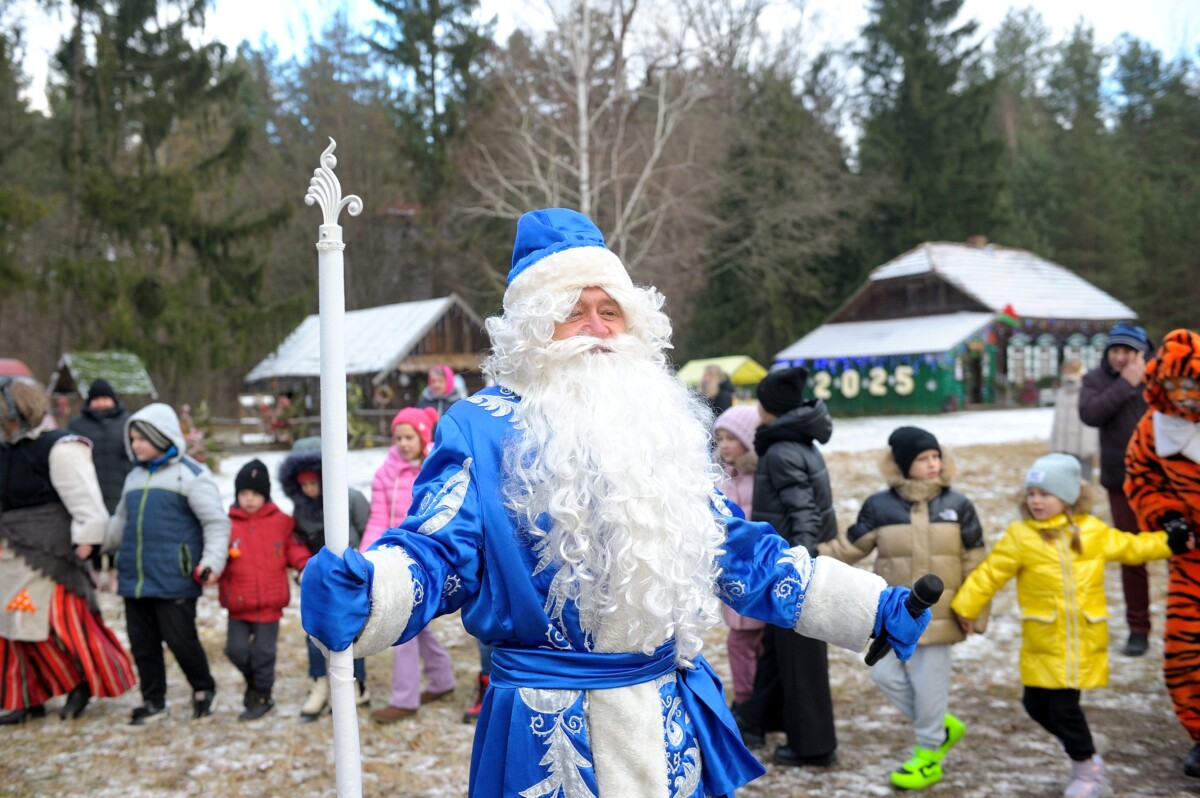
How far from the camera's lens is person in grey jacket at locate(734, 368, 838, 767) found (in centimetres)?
469

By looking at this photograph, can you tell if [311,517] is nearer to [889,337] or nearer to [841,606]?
[841,606]

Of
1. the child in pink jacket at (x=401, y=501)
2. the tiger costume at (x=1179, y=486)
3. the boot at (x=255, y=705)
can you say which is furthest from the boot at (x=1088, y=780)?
the boot at (x=255, y=705)

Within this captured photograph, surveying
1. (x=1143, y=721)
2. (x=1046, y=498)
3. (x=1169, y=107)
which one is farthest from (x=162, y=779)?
(x=1169, y=107)

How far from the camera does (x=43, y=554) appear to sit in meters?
5.54

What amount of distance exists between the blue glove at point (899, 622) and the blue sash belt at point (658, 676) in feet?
1.50

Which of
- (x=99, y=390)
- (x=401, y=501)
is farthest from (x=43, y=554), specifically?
(x=99, y=390)

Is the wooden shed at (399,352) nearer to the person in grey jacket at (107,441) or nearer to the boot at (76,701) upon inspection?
the person in grey jacket at (107,441)

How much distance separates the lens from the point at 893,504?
4.67 metres

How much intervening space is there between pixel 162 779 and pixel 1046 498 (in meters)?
4.42

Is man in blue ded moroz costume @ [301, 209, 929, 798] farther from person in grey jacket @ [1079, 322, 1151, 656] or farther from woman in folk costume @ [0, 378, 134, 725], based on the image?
person in grey jacket @ [1079, 322, 1151, 656]

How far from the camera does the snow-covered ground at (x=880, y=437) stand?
14742 mm

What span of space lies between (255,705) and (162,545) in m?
1.13

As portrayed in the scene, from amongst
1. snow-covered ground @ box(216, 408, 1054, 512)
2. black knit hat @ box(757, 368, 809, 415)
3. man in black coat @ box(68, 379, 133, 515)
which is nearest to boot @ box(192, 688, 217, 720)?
man in black coat @ box(68, 379, 133, 515)

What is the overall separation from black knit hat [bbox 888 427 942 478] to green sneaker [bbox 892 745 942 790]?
1.30 metres
